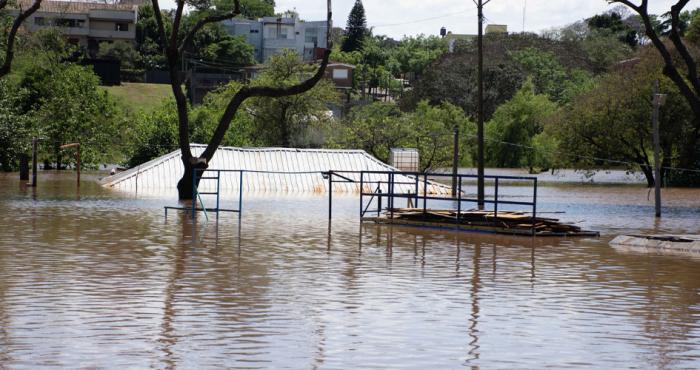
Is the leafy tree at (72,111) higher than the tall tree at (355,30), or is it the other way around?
the tall tree at (355,30)

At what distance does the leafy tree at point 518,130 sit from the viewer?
321 ft

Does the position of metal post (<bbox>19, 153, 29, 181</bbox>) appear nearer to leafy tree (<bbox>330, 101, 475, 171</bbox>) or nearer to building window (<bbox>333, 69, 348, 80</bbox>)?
leafy tree (<bbox>330, 101, 475, 171</bbox>)

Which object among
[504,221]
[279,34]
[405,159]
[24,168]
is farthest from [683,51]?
[279,34]

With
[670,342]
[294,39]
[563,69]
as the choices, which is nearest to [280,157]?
[670,342]

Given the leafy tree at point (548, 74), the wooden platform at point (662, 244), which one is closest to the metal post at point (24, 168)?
the wooden platform at point (662, 244)

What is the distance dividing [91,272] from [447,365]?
29.8ft

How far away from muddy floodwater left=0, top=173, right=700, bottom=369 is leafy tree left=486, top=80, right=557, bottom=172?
223ft

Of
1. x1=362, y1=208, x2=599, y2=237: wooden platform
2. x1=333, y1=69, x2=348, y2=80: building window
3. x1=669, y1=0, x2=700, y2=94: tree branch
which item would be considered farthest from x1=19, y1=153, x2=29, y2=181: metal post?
x1=333, y1=69, x2=348, y2=80: building window

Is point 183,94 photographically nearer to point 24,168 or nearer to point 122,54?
point 24,168

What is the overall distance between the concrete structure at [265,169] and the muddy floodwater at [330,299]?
77.8 feet

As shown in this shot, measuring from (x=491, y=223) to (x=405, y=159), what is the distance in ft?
120

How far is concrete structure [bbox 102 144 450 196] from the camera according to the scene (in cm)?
5456

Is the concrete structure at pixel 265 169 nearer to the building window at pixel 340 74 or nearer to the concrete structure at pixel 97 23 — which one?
the building window at pixel 340 74

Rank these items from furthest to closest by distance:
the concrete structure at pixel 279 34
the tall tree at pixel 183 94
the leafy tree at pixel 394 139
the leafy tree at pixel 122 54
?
the concrete structure at pixel 279 34
the leafy tree at pixel 122 54
the leafy tree at pixel 394 139
the tall tree at pixel 183 94
